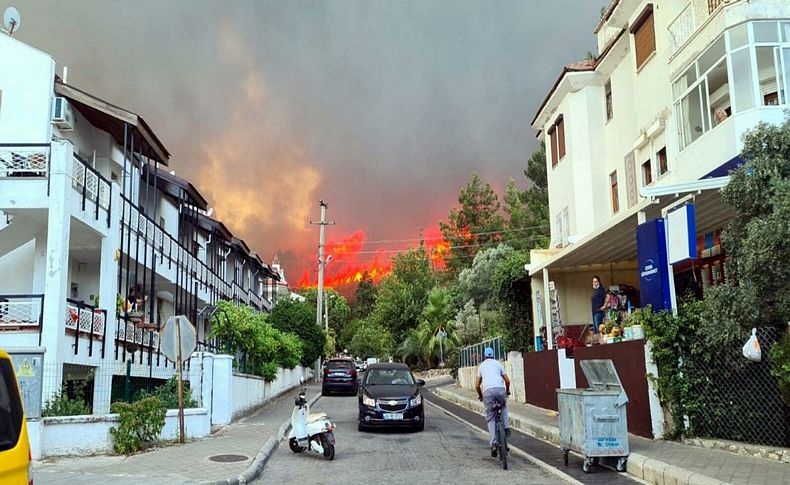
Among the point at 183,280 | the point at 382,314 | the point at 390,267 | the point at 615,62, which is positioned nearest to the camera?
the point at 615,62

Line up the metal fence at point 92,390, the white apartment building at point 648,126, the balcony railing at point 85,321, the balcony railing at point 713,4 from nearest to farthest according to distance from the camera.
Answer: the metal fence at point 92,390, the balcony railing at point 85,321, the white apartment building at point 648,126, the balcony railing at point 713,4

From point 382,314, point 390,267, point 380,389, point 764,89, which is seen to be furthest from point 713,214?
point 390,267

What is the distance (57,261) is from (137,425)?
382 cm

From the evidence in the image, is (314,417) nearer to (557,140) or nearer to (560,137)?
(560,137)

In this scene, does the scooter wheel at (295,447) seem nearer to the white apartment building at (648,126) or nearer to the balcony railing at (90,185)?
the balcony railing at (90,185)

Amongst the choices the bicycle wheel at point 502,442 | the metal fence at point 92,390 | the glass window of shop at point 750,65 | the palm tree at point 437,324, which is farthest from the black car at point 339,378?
the bicycle wheel at point 502,442

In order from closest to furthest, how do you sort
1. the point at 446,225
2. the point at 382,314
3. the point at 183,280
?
the point at 183,280 → the point at 382,314 → the point at 446,225

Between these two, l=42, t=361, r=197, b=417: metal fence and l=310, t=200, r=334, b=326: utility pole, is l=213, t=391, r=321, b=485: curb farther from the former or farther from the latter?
l=310, t=200, r=334, b=326: utility pole

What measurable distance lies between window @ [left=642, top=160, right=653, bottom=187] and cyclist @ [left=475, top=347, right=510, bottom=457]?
12116 millimetres

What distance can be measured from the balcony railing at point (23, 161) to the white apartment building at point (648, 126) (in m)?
13.2

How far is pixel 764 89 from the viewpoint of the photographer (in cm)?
1543

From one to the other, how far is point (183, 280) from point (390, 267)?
56.3 meters

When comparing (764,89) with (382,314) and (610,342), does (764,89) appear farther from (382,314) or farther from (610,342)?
(382,314)

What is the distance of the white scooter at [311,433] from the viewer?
12328mm
